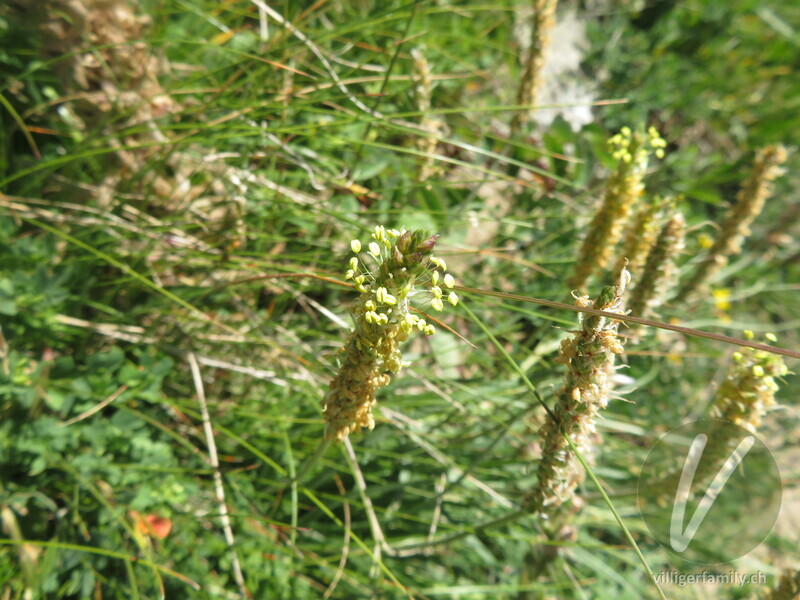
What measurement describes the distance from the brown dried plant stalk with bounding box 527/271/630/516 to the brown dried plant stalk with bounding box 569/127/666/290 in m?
0.75

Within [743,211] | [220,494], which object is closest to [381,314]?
[220,494]

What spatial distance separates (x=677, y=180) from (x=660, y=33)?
1.07 m

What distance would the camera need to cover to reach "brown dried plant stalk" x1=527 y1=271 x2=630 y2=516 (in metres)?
1.16

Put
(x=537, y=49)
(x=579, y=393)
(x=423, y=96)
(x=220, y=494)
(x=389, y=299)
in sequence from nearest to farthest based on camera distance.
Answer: (x=389, y=299) < (x=579, y=393) < (x=220, y=494) < (x=423, y=96) < (x=537, y=49)

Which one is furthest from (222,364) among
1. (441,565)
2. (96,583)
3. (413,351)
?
(441,565)

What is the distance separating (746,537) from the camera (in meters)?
2.63

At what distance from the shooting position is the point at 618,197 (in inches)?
75.5

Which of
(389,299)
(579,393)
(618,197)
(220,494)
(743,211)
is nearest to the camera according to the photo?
(389,299)

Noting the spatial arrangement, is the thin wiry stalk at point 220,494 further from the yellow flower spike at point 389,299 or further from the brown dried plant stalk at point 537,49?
the brown dried plant stalk at point 537,49

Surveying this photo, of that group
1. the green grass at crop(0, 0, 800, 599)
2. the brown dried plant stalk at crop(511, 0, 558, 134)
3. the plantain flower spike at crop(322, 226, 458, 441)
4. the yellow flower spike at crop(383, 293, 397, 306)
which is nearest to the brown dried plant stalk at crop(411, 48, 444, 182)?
the green grass at crop(0, 0, 800, 599)

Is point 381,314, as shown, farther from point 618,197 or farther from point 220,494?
point 618,197

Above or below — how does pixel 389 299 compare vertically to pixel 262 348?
above

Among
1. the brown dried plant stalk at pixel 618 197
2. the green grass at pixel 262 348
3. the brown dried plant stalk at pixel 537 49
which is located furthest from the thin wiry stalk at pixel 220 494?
the brown dried plant stalk at pixel 537 49

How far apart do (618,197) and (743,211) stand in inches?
34.5
